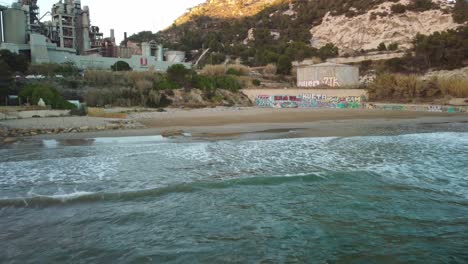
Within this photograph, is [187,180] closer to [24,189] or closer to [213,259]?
[24,189]

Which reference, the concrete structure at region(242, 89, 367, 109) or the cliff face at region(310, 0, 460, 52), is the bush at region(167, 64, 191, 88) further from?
the cliff face at region(310, 0, 460, 52)

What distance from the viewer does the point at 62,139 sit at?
17734 millimetres

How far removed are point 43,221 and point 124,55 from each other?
78.1 m

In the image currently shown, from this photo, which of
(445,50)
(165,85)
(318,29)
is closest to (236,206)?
(165,85)

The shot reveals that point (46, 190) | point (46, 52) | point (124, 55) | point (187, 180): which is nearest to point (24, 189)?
point (46, 190)

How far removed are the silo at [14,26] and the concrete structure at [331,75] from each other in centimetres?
5236

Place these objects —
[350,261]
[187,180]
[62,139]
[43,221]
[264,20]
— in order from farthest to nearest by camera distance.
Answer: [264,20] < [62,139] < [187,180] < [43,221] < [350,261]

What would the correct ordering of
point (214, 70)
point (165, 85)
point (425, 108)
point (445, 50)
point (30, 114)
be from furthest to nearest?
point (445, 50) < point (214, 70) < point (165, 85) < point (425, 108) < point (30, 114)

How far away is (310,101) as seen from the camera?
40.2 meters

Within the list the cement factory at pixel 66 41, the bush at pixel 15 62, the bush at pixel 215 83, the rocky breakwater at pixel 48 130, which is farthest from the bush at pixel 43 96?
the cement factory at pixel 66 41

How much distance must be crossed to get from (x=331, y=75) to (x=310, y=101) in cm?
846

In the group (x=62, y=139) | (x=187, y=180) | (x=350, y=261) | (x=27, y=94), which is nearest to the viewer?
(x=350, y=261)

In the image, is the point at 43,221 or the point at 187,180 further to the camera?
the point at 187,180

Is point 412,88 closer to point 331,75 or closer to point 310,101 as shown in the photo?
point 310,101
